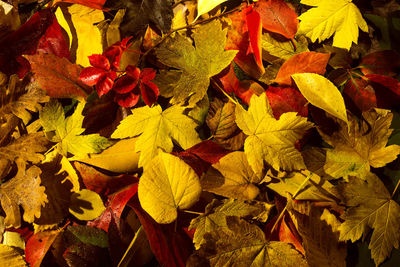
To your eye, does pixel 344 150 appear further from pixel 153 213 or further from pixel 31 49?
pixel 31 49

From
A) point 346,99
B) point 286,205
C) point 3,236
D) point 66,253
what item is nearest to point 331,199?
point 286,205

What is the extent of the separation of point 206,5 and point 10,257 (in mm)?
607

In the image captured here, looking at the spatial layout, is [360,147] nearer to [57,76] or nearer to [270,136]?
[270,136]

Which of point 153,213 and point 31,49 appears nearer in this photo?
point 153,213

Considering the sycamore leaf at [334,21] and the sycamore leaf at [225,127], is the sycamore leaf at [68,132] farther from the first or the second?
the sycamore leaf at [334,21]

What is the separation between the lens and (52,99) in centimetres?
69

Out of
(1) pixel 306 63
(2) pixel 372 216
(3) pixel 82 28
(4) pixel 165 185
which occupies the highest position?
(3) pixel 82 28

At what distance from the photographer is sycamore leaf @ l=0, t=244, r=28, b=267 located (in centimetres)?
67

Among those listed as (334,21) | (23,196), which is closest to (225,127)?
(334,21)

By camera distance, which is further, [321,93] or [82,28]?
[82,28]

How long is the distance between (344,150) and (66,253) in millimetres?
537

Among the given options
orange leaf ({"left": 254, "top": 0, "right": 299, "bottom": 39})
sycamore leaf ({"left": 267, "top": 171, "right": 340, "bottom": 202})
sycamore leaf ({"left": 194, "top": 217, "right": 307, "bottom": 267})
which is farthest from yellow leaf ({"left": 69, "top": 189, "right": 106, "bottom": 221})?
orange leaf ({"left": 254, "top": 0, "right": 299, "bottom": 39})

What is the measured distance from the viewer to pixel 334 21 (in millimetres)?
671

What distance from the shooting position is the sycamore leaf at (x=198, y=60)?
65 centimetres
